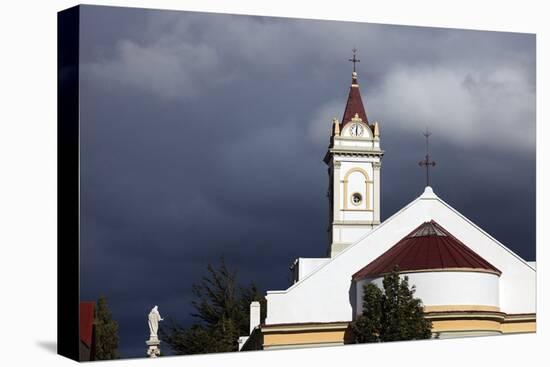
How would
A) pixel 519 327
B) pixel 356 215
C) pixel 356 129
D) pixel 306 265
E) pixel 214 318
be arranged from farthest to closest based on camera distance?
pixel 519 327
pixel 356 215
pixel 356 129
pixel 306 265
pixel 214 318

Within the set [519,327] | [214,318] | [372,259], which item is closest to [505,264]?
[519,327]

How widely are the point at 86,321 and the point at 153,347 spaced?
151cm

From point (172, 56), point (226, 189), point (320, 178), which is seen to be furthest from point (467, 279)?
point (172, 56)

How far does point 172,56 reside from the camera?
21.4 m

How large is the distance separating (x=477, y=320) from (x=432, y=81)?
430cm

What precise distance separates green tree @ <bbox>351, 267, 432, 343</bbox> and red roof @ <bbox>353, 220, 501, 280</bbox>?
276 millimetres

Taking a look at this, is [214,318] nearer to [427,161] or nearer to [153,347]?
[153,347]

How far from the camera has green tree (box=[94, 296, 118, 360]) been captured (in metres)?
20.7

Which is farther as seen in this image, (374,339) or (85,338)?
(374,339)

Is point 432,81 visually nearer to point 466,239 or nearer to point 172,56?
point 466,239

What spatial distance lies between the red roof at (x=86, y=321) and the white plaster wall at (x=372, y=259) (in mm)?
3520

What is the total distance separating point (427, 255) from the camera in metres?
24.1

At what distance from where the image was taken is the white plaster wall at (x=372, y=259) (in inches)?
918

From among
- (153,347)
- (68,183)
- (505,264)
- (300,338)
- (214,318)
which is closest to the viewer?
(68,183)
